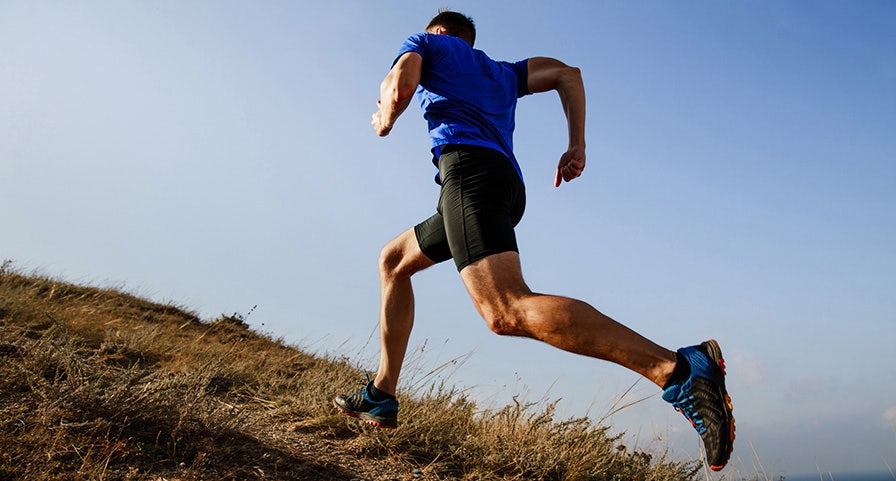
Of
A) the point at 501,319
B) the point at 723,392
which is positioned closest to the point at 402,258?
the point at 501,319

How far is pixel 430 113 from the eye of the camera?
2.71 meters

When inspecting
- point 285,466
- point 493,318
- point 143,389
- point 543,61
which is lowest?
point 285,466

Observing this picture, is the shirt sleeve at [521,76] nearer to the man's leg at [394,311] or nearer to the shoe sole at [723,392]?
the man's leg at [394,311]

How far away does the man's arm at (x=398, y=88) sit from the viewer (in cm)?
240

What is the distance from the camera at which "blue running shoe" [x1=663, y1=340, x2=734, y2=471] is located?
79.1 inches

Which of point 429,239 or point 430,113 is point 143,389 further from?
point 430,113

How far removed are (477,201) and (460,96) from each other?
0.57 meters

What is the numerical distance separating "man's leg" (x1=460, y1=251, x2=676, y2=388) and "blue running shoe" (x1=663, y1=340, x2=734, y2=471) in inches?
2.8

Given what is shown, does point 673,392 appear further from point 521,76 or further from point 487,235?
point 521,76

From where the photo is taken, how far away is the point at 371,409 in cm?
296

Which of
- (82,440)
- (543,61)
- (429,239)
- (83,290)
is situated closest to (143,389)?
(82,440)

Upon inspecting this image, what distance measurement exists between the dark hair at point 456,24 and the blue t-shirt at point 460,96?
391 millimetres

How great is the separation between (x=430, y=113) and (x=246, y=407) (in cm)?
228

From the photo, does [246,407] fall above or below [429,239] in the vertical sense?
below
